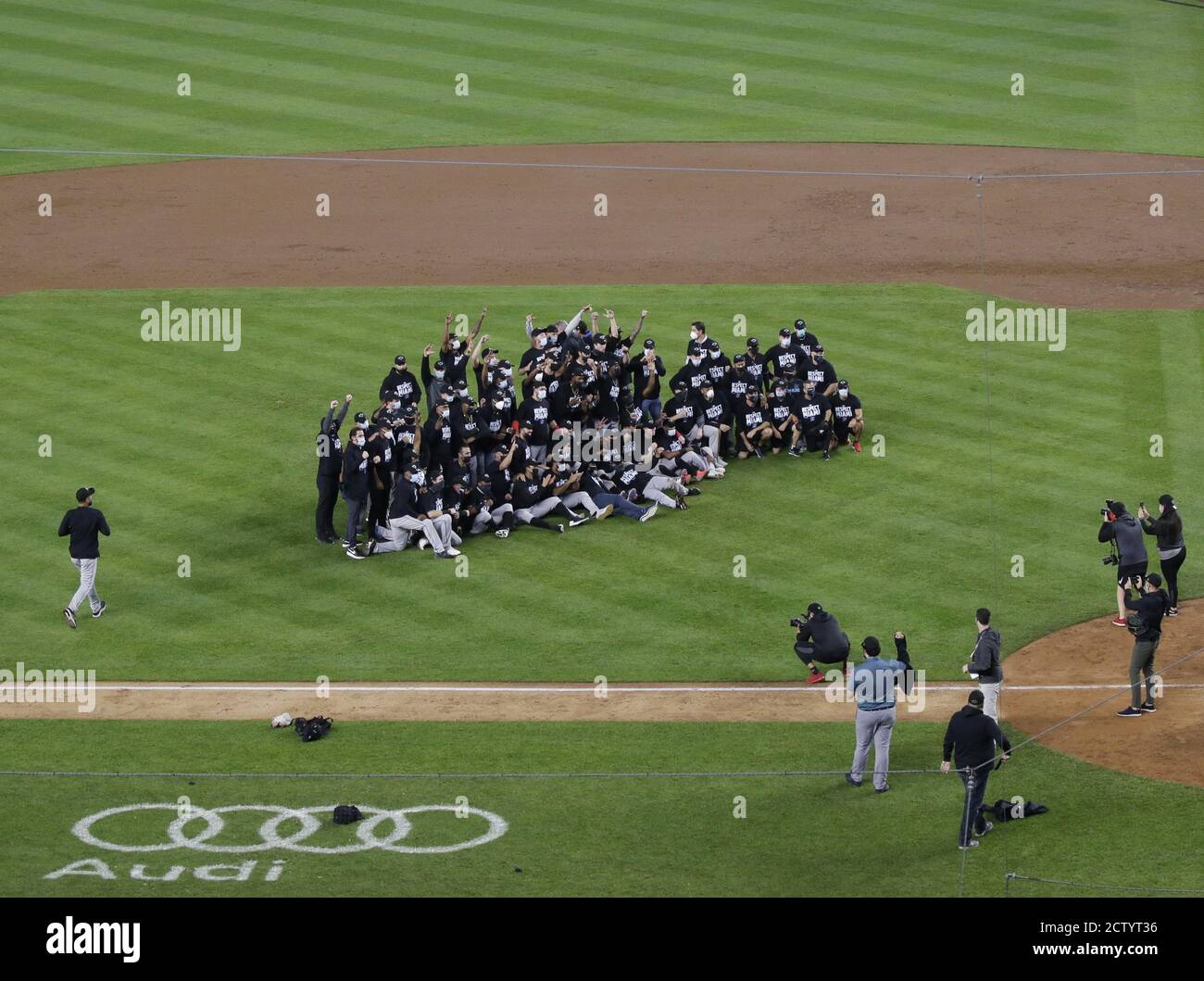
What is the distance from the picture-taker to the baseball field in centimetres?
1898

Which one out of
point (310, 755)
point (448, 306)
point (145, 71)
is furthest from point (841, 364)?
point (145, 71)

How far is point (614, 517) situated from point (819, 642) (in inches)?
243

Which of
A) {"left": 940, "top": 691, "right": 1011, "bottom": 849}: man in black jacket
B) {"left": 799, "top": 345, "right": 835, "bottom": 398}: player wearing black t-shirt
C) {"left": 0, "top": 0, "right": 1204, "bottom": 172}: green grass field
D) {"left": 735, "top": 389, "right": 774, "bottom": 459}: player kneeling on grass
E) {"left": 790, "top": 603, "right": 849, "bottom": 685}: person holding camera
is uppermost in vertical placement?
{"left": 0, "top": 0, "right": 1204, "bottom": 172}: green grass field

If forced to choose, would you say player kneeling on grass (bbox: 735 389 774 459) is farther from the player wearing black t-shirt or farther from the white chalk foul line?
the white chalk foul line

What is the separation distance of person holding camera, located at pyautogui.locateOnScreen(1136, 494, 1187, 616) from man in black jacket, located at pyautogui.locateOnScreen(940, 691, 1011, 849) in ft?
21.8

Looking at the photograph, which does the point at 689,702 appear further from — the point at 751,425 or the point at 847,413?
the point at 847,413

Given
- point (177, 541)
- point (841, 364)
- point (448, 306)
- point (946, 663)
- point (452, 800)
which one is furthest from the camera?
point (448, 306)

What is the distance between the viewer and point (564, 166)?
4475 cm

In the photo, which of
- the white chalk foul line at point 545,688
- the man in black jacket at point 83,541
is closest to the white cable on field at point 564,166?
the man in black jacket at point 83,541

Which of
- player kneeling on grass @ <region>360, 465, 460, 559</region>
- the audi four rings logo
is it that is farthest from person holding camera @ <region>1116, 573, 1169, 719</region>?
player kneeling on grass @ <region>360, 465, 460, 559</region>

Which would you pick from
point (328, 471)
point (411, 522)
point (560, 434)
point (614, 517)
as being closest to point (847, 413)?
point (614, 517)

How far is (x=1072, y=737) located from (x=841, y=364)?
46.1 ft

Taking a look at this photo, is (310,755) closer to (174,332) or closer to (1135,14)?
(174,332)

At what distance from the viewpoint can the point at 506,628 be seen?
2431 centimetres
